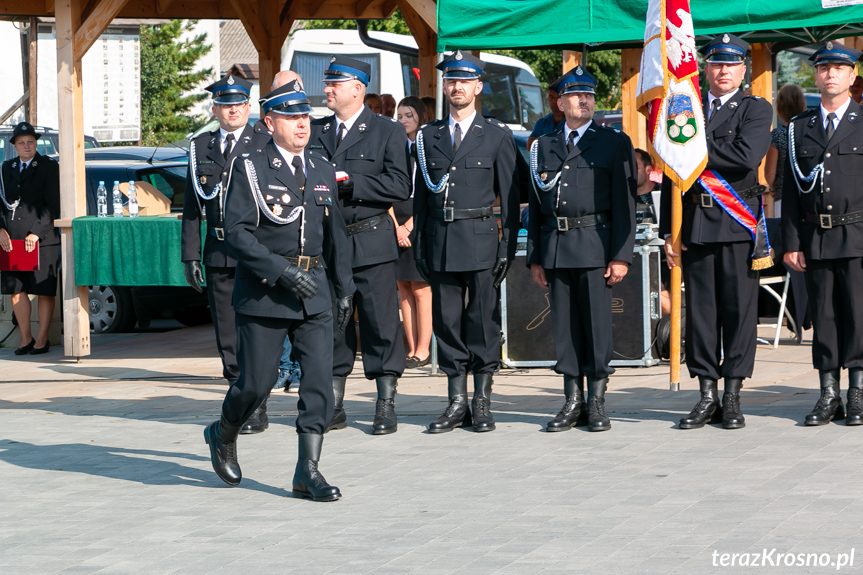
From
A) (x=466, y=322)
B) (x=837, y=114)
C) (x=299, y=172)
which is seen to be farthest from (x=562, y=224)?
(x=299, y=172)

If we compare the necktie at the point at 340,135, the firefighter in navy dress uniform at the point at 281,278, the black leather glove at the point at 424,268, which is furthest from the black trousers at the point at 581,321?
the firefighter in navy dress uniform at the point at 281,278

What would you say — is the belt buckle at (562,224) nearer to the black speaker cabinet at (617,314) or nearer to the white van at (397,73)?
the black speaker cabinet at (617,314)

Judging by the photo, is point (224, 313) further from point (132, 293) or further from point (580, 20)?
point (132, 293)

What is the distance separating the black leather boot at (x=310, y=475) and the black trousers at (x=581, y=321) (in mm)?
1811

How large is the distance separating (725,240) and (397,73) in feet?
46.9

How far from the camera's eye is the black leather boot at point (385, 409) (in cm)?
726

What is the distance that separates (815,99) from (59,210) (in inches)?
577

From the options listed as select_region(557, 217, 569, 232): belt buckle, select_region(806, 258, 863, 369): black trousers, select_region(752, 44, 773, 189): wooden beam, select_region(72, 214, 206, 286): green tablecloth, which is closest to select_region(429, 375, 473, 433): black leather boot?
select_region(557, 217, 569, 232): belt buckle

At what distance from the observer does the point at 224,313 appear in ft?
24.8

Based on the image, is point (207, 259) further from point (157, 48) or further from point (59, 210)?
point (157, 48)

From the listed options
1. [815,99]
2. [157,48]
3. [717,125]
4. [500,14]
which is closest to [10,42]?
[157,48]

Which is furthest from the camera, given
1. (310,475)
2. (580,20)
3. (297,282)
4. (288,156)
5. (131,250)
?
(131,250)

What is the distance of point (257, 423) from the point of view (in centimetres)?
746

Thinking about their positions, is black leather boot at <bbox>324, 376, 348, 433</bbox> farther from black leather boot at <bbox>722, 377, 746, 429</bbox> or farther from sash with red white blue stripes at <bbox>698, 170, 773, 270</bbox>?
sash with red white blue stripes at <bbox>698, 170, 773, 270</bbox>
